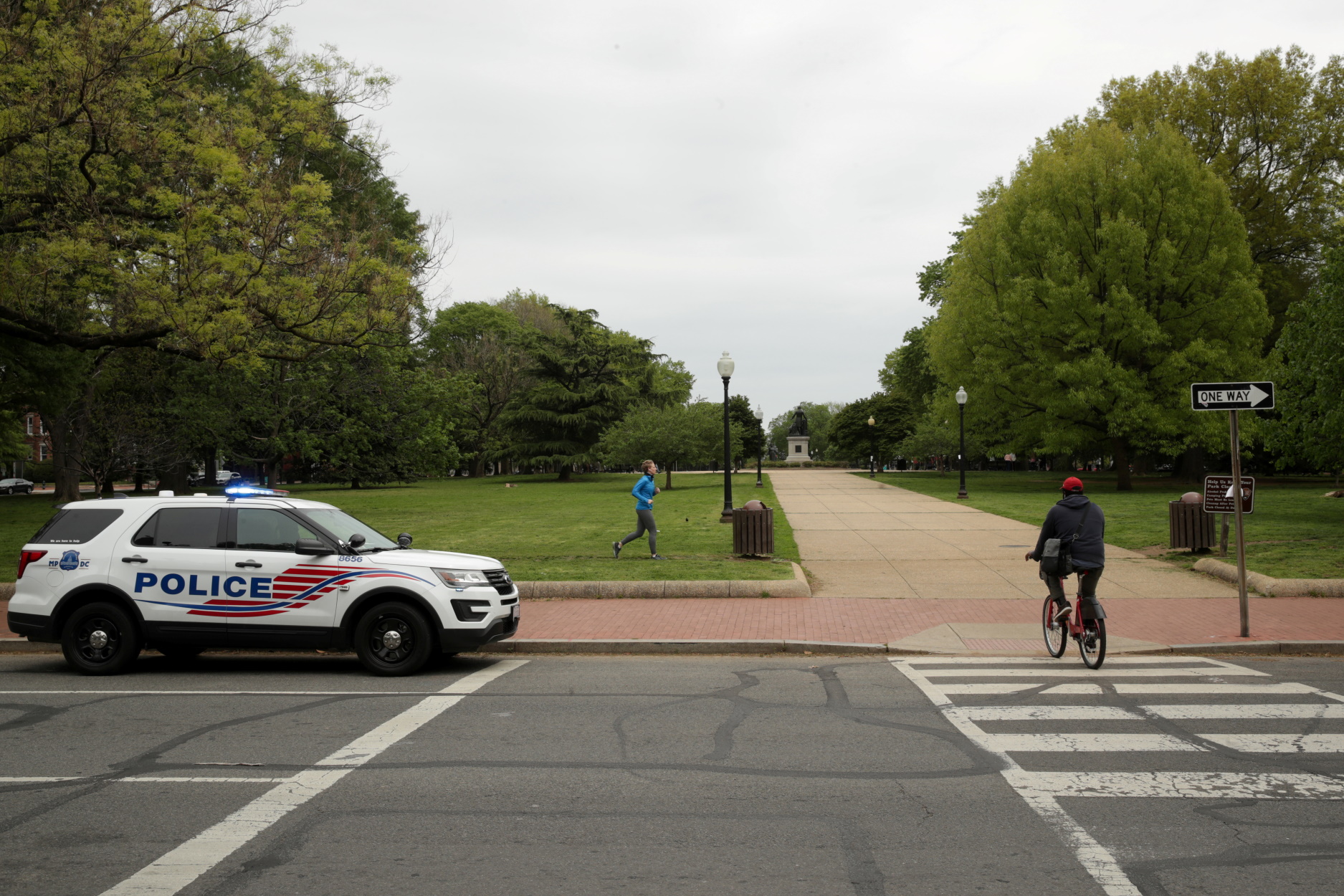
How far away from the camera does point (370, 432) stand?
38.2 metres

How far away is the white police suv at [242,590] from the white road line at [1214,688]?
5783 millimetres

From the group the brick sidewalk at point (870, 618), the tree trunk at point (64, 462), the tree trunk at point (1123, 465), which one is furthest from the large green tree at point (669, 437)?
the brick sidewalk at point (870, 618)

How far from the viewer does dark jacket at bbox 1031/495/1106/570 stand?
9406mm

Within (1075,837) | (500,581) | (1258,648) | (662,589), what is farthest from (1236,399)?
(500,581)

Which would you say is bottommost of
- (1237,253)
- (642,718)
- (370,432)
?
Answer: (642,718)

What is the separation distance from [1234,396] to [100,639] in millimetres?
12252

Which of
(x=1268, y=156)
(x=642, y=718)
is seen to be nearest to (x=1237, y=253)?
(x=1268, y=156)

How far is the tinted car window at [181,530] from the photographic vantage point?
981 cm

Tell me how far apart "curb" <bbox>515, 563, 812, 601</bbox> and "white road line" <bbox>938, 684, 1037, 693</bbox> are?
Result: 5074mm

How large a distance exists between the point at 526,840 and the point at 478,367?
70225mm

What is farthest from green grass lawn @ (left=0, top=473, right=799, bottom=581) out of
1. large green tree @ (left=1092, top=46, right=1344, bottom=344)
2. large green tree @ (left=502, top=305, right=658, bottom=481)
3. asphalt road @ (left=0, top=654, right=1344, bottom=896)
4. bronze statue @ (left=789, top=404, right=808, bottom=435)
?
bronze statue @ (left=789, top=404, right=808, bottom=435)

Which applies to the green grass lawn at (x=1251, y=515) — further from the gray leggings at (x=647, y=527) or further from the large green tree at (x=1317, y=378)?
the gray leggings at (x=647, y=527)

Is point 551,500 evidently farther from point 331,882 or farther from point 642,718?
point 331,882

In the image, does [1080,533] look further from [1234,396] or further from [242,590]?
[242,590]
